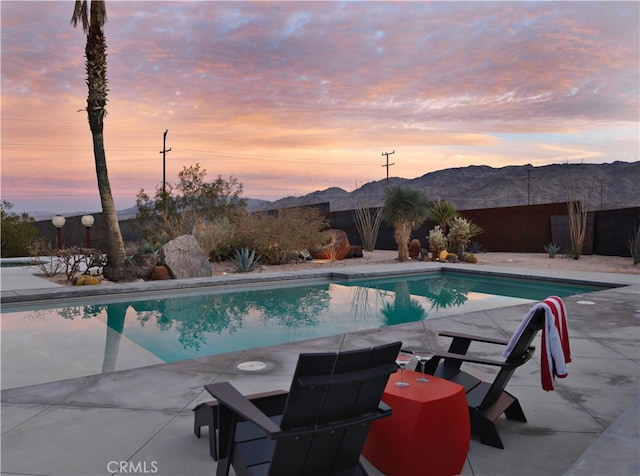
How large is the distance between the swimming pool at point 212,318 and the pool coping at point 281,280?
0.16 m

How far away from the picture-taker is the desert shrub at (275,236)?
43.8 feet

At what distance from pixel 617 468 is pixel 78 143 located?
16.2m

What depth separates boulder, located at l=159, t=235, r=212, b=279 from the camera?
10.4 m

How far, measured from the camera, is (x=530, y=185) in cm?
5450

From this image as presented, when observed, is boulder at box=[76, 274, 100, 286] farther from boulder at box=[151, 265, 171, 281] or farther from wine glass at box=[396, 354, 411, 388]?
wine glass at box=[396, 354, 411, 388]

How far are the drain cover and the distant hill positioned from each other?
40901 mm

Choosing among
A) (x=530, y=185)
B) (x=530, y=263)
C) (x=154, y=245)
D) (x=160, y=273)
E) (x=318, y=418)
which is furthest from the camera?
(x=530, y=185)

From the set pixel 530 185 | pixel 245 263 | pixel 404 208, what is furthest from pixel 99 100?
pixel 530 185

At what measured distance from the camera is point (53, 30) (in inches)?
440

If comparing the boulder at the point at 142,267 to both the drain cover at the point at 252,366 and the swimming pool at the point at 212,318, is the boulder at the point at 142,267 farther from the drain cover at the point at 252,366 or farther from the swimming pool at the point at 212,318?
the drain cover at the point at 252,366

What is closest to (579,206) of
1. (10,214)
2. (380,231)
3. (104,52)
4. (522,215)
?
(522,215)

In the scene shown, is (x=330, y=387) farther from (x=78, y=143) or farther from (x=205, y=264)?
(x=78, y=143)

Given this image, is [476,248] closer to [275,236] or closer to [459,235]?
[459,235]

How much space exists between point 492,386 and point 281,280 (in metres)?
7.79
